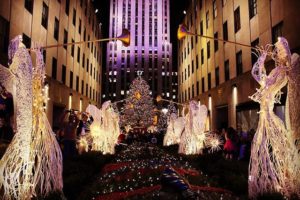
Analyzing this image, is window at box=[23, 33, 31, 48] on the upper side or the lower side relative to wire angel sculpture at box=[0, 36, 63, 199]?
upper

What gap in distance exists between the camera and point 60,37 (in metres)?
25.9

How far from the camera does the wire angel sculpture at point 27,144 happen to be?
15.1 feet

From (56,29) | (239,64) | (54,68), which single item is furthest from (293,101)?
(56,29)

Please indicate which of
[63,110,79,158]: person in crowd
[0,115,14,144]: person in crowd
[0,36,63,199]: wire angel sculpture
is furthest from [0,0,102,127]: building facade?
[0,36,63,199]: wire angel sculpture

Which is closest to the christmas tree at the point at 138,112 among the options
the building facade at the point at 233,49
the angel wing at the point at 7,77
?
the building facade at the point at 233,49

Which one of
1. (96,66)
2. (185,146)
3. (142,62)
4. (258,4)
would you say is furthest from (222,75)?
(142,62)

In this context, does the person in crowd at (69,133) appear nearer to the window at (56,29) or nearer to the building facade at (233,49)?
the building facade at (233,49)

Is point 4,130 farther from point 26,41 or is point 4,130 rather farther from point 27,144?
point 26,41

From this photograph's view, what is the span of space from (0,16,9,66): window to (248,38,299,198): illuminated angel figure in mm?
13171

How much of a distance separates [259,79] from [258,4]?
14314 mm

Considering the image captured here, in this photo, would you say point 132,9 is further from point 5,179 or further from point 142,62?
point 5,179

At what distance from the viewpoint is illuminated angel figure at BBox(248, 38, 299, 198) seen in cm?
541

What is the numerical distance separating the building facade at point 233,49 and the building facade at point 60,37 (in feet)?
41.7

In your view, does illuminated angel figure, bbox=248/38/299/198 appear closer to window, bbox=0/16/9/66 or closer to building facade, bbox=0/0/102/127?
building facade, bbox=0/0/102/127
